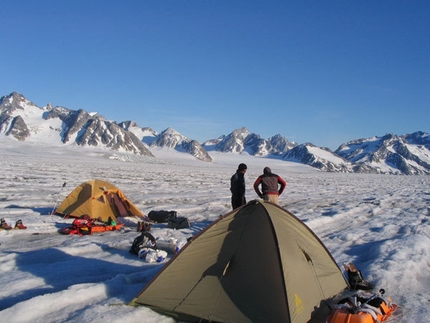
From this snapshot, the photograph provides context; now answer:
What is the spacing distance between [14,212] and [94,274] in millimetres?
6957

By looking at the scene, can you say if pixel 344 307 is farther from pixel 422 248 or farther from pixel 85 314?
pixel 422 248

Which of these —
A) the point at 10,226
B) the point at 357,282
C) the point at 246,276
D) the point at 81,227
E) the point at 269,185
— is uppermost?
the point at 269,185

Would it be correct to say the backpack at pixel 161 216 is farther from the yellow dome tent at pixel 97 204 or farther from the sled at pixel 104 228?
the sled at pixel 104 228

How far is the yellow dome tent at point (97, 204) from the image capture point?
11.1 m

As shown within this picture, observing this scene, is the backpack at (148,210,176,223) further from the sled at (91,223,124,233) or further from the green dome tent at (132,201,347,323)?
the green dome tent at (132,201,347,323)

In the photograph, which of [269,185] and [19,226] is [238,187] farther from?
[19,226]

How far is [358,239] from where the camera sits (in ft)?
31.0

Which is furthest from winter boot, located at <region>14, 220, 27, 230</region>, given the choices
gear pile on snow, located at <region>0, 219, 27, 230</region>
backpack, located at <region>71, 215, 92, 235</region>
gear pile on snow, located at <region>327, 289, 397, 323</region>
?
gear pile on snow, located at <region>327, 289, 397, 323</region>

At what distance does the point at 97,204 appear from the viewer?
11125 millimetres

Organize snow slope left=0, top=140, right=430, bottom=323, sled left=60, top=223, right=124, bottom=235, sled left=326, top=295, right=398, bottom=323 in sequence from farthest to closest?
sled left=60, top=223, right=124, bottom=235 < snow slope left=0, top=140, right=430, bottom=323 < sled left=326, top=295, right=398, bottom=323

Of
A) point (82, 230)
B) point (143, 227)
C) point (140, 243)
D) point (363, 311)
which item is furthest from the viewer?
point (143, 227)

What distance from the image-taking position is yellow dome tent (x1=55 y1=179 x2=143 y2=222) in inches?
436

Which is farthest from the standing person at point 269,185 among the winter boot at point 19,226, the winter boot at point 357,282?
the winter boot at point 19,226

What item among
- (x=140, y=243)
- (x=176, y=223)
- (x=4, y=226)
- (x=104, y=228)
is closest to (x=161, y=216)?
(x=176, y=223)
